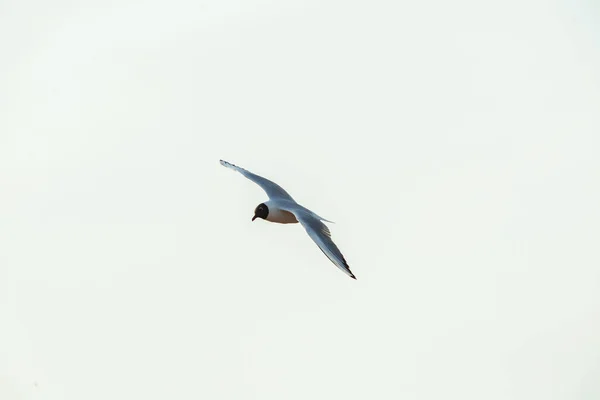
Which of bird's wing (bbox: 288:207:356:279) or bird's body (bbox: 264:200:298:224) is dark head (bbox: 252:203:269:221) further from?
bird's wing (bbox: 288:207:356:279)

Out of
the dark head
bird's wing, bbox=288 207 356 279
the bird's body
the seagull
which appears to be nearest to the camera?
bird's wing, bbox=288 207 356 279

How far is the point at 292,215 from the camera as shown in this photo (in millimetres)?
13914

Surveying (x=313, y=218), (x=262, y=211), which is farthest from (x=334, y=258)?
(x=262, y=211)

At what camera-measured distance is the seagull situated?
1224 centimetres

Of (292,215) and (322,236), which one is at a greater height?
(292,215)

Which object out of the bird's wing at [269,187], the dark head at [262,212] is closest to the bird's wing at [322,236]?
the dark head at [262,212]

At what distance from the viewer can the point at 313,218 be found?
13164 mm

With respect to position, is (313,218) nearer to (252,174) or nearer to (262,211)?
(262,211)

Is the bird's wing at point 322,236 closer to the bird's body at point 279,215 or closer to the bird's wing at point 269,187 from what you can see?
the bird's body at point 279,215

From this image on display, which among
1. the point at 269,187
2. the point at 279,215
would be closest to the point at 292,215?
the point at 279,215

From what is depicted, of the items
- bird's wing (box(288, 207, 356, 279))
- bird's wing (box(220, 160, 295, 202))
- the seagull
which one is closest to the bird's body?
the seagull

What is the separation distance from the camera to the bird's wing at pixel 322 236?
12.1m

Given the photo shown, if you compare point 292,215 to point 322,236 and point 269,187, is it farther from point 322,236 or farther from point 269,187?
point 269,187

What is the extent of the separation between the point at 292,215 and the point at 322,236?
1.33m
